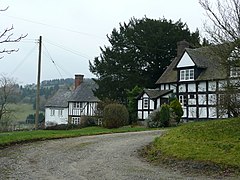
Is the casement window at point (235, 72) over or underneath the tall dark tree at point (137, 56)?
underneath

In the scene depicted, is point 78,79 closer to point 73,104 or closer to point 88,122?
point 73,104

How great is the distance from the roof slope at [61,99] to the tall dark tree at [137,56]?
53.9 ft

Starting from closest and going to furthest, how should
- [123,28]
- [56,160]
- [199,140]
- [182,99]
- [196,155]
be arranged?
[196,155], [56,160], [199,140], [182,99], [123,28]

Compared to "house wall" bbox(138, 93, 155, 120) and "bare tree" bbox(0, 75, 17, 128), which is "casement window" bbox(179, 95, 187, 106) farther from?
"bare tree" bbox(0, 75, 17, 128)

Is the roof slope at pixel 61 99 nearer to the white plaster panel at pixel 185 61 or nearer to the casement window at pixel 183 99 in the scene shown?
the casement window at pixel 183 99

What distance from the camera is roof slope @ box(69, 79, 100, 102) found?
5811 centimetres

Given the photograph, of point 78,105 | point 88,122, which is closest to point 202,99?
point 88,122

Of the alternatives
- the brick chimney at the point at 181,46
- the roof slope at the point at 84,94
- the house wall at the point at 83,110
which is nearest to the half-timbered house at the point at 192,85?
the brick chimney at the point at 181,46

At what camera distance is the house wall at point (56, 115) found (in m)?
61.9

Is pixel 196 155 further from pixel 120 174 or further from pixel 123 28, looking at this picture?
pixel 123 28

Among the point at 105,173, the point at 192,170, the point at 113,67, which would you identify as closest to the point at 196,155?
the point at 192,170

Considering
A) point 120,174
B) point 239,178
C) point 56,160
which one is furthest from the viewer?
point 56,160

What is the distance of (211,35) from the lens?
56.0 ft

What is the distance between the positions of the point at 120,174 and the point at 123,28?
41.2m
